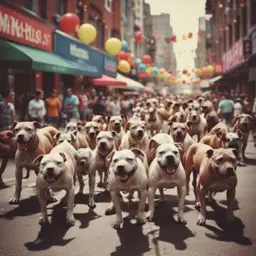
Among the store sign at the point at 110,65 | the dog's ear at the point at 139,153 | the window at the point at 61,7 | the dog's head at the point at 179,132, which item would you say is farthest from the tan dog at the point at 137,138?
the store sign at the point at 110,65

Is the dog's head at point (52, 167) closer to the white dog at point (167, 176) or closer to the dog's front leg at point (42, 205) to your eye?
the dog's front leg at point (42, 205)

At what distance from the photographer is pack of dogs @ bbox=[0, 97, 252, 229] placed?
581cm

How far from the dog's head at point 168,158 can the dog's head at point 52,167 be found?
1.36m

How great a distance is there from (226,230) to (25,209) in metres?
3.26

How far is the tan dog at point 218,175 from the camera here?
559 cm

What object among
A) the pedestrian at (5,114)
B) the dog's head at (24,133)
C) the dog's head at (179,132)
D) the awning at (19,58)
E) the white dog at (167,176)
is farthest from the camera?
the awning at (19,58)

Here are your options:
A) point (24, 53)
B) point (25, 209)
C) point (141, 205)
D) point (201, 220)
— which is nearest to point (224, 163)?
point (201, 220)

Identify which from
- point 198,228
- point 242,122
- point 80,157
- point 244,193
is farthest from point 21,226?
point 242,122

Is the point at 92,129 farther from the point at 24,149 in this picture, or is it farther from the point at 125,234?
the point at 125,234

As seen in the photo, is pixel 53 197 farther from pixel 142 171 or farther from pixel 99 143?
pixel 142 171

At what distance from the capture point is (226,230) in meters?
5.79

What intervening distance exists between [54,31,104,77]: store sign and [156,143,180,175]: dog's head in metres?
15.4

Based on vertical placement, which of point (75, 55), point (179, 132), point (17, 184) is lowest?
point (17, 184)

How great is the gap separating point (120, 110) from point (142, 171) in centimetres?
1794
